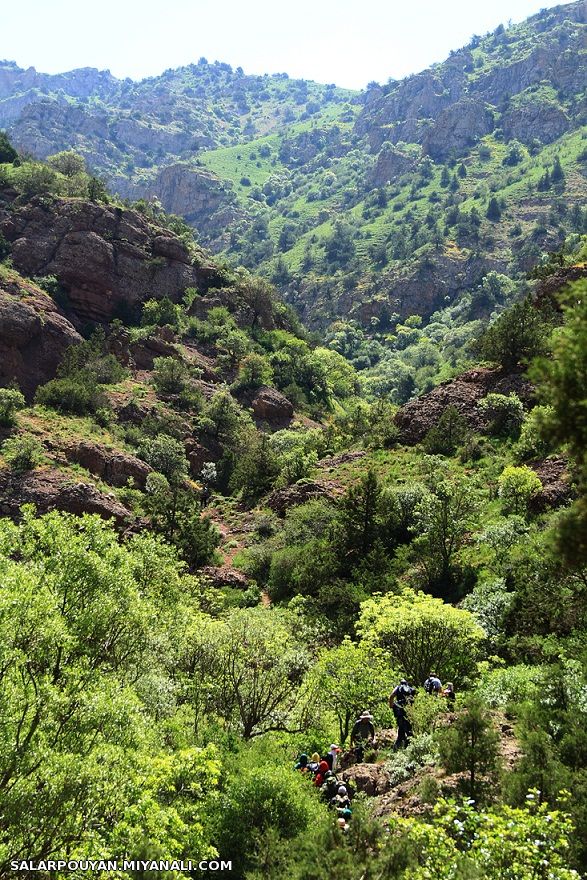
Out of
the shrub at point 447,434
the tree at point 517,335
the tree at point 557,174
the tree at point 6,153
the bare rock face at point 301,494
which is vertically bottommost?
the bare rock face at point 301,494

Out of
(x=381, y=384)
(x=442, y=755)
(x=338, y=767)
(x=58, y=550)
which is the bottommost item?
(x=338, y=767)

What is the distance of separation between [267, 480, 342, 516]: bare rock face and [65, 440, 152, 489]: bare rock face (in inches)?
394

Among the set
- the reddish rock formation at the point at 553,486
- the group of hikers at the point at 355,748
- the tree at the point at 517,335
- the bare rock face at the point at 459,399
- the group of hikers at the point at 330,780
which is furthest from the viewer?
the bare rock face at the point at 459,399

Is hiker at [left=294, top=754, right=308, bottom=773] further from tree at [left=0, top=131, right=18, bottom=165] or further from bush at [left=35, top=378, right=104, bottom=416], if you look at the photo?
tree at [left=0, top=131, right=18, bottom=165]

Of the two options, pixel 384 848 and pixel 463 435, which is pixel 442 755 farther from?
pixel 463 435

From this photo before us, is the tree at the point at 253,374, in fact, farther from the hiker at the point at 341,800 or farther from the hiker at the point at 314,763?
the hiker at the point at 341,800

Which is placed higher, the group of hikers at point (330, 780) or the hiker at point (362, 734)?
the hiker at point (362, 734)

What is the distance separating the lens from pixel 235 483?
171 ft

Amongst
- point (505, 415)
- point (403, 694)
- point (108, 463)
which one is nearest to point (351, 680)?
point (403, 694)

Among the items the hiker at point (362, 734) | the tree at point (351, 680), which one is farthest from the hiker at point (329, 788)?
the tree at point (351, 680)

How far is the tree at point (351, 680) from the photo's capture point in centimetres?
2014

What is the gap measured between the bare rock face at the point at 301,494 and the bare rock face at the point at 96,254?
32874 mm

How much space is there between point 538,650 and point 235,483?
3362cm

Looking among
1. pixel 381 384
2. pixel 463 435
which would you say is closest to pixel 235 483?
pixel 463 435
